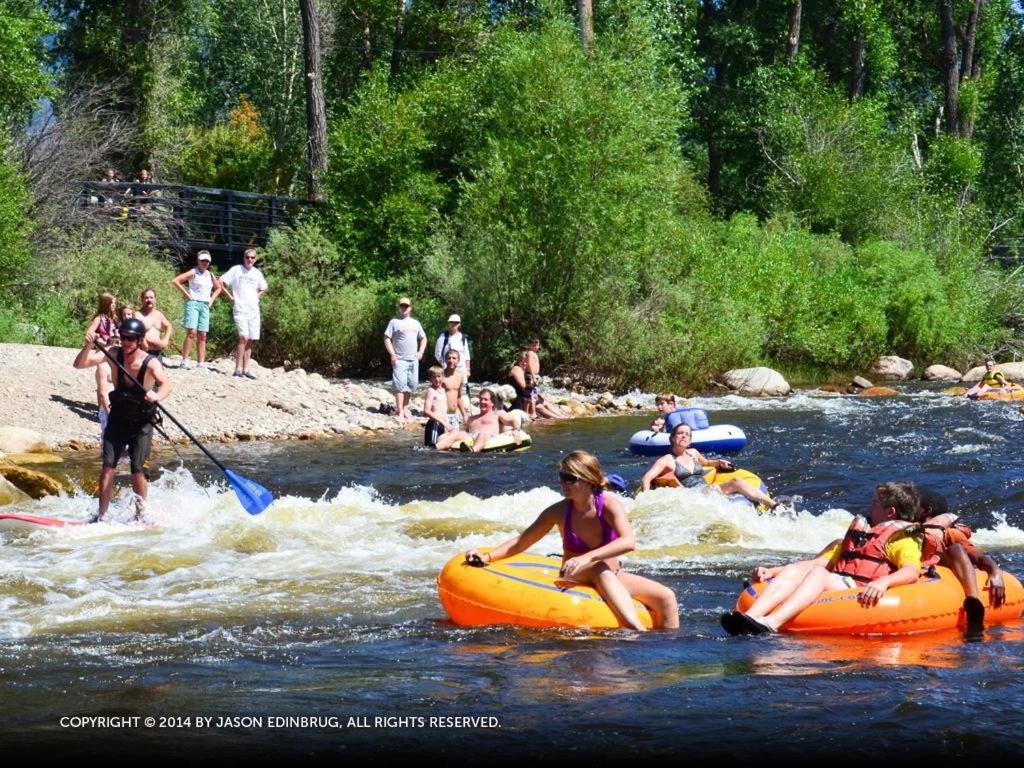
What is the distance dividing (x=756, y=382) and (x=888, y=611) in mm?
17024

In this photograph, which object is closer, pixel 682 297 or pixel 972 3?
pixel 682 297

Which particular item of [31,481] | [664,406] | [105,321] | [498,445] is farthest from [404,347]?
[31,481]

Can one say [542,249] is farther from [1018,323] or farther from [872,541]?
[872,541]

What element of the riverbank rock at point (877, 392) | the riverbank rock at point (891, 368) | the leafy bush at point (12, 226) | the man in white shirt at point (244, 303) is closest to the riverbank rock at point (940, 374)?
the riverbank rock at point (891, 368)

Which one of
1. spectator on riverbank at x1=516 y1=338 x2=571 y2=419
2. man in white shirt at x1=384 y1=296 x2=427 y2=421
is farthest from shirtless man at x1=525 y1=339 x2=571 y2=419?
man in white shirt at x1=384 y1=296 x2=427 y2=421

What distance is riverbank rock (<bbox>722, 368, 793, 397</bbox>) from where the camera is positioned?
78.5 feet

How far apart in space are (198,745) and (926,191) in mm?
33355

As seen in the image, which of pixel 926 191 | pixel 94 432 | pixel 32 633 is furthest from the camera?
pixel 926 191

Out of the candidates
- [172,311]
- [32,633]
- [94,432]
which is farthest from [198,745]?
[172,311]

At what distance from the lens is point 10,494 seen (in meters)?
12.0

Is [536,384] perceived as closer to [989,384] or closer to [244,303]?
[244,303]

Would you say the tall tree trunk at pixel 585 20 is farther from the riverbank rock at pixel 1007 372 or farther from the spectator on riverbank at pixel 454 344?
the spectator on riverbank at pixel 454 344

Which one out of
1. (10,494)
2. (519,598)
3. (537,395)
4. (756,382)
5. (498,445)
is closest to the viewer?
(519,598)

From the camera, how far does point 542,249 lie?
23.4 meters
